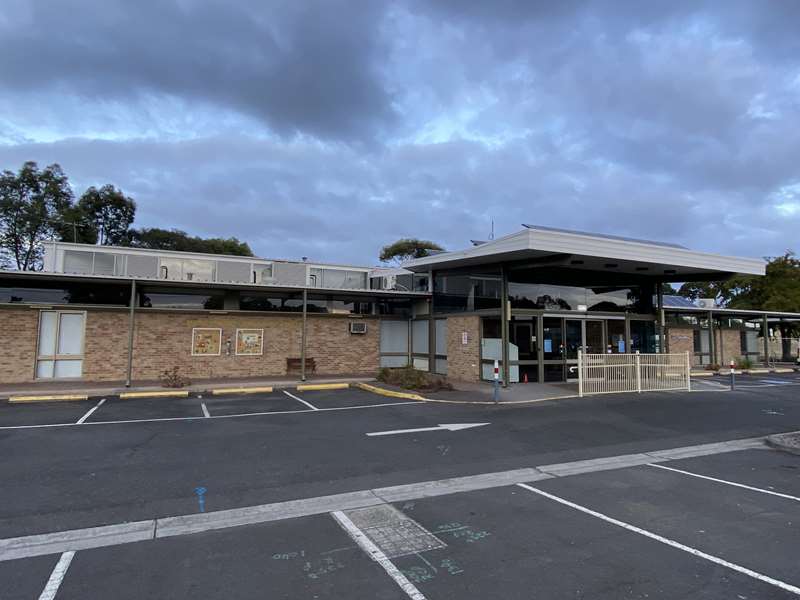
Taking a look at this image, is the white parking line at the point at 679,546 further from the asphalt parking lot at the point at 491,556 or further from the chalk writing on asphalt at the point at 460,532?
the chalk writing on asphalt at the point at 460,532

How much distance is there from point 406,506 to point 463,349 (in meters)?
13.1

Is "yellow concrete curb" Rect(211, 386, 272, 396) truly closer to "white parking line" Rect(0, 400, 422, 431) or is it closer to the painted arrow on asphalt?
"white parking line" Rect(0, 400, 422, 431)

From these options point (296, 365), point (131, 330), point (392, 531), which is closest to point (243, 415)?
point (131, 330)

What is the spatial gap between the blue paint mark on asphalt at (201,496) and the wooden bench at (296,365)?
46.0 ft

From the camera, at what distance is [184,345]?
1842cm

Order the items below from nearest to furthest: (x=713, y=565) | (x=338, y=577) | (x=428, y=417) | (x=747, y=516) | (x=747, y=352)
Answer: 1. (x=338, y=577)
2. (x=713, y=565)
3. (x=747, y=516)
4. (x=428, y=417)
5. (x=747, y=352)

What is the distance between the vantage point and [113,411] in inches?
476

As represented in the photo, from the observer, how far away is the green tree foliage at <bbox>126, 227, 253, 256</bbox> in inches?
1924

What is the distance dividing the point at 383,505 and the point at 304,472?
5.77 ft

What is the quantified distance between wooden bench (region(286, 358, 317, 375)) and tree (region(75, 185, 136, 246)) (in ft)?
102

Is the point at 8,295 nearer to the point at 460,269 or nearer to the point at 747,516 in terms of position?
the point at 460,269

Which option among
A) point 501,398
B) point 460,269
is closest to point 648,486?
point 501,398

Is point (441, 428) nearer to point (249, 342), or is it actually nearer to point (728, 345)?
point (249, 342)

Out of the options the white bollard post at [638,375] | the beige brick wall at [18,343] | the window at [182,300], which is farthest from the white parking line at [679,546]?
the beige brick wall at [18,343]
